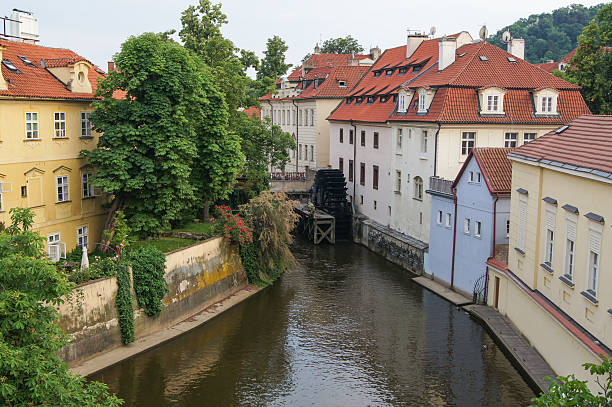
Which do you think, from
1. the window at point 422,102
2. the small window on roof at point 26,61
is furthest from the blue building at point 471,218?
the small window on roof at point 26,61

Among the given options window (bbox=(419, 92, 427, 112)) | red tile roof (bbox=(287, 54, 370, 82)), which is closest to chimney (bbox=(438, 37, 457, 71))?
window (bbox=(419, 92, 427, 112))

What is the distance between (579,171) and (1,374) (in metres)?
12.3

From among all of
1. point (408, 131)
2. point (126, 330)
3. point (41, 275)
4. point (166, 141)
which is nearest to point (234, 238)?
point (166, 141)

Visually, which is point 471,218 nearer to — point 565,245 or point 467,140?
point 467,140

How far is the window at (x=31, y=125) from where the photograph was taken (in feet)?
74.5

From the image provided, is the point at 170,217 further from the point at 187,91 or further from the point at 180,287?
the point at 187,91

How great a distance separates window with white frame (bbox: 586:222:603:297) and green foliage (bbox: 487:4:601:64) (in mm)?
85241

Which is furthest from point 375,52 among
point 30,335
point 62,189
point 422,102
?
point 30,335

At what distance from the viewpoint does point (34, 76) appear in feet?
78.6

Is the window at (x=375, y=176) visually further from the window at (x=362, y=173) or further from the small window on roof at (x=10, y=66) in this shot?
the small window on roof at (x=10, y=66)

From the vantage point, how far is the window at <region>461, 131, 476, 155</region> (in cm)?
2952

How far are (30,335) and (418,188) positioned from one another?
24089mm

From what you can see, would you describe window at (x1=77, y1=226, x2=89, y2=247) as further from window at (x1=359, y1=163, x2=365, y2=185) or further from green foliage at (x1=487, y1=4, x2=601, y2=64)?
green foliage at (x1=487, y1=4, x2=601, y2=64)

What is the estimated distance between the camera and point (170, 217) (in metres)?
24.8
